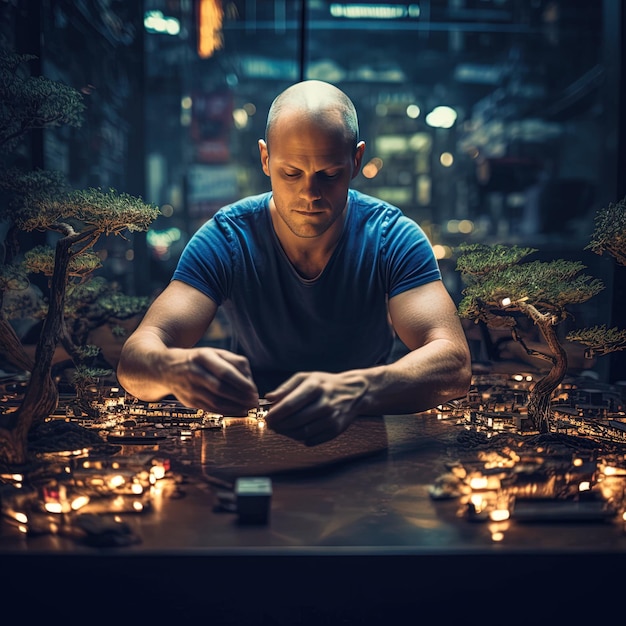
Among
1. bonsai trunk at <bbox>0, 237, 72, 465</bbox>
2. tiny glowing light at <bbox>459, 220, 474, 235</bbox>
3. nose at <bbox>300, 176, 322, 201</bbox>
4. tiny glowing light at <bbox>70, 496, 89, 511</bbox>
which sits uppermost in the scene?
tiny glowing light at <bbox>459, 220, 474, 235</bbox>

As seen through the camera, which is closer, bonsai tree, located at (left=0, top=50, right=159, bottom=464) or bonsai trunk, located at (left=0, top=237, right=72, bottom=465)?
bonsai trunk, located at (left=0, top=237, right=72, bottom=465)

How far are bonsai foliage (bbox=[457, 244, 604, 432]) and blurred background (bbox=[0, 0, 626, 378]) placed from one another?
0.74 metres

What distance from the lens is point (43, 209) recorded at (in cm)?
170

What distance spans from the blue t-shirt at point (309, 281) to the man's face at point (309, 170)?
23cm

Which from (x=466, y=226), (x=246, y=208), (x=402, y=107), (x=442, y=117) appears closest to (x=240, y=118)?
(x=402, y=107)

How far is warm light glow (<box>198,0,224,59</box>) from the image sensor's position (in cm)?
285

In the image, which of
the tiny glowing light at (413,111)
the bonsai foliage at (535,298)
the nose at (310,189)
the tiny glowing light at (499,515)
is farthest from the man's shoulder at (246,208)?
the tiny glowing light at (413,111)

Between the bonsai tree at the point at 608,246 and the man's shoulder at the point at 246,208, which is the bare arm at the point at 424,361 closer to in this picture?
the bonsai tree at the point at 608,246

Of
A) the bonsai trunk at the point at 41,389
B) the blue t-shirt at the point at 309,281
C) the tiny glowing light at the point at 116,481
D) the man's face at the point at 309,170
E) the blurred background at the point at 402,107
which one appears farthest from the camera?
the blurred background at the point at 402,107

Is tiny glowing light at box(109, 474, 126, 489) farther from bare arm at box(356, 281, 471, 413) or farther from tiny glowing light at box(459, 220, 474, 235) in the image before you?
tiny glowing light at box(459, 220, 474, 235)

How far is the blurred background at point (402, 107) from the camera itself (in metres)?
2.53

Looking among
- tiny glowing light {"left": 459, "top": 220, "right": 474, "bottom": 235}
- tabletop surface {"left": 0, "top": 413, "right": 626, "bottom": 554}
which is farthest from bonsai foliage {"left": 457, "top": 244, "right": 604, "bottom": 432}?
tiny glowing light {"left": 459, "top": 220, "right": 474, "bottom": 235}

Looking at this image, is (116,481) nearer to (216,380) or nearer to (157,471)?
(157,471)

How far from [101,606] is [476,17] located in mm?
2861
